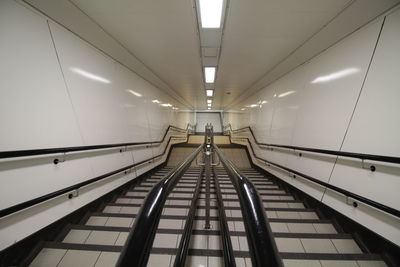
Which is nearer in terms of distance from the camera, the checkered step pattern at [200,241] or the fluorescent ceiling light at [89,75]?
the checkered step pattern at [200,241]

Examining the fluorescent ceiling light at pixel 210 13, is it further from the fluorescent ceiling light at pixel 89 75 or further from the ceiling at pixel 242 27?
the fluorescent ceiling light at pixel 89 75

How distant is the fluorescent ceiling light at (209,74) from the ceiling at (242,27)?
56 centimetres

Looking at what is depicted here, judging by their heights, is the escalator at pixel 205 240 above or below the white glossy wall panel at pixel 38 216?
below

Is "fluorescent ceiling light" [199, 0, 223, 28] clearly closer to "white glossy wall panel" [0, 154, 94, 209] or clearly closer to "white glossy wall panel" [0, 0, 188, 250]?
"white glossy wall panel" [0, 0, 188, 250]

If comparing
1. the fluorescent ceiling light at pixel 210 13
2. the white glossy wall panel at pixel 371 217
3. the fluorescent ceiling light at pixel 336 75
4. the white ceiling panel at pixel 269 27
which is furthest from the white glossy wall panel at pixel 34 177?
the fluorescent ceiling light at pixel 336 75

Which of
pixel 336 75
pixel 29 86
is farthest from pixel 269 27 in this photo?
pixel 29 86

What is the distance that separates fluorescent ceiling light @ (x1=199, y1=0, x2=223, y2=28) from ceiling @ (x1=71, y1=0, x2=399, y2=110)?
0.36 ft

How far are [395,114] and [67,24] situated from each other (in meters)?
4.01

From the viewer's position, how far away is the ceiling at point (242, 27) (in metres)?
1.92

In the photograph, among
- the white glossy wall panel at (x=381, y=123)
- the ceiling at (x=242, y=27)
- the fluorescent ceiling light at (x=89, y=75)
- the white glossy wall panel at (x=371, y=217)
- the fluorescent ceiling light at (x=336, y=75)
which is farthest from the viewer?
the fluorescent ceiling light at (x=89, y=75)

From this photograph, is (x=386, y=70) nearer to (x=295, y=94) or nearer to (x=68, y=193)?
(x=295, y=94)

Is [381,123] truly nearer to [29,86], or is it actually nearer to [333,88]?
[333,88]

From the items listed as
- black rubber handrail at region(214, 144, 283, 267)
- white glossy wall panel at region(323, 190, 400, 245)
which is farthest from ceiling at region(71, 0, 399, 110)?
black rubber handrail at region(214, 144, 283, 267)

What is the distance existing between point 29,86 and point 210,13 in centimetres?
231
